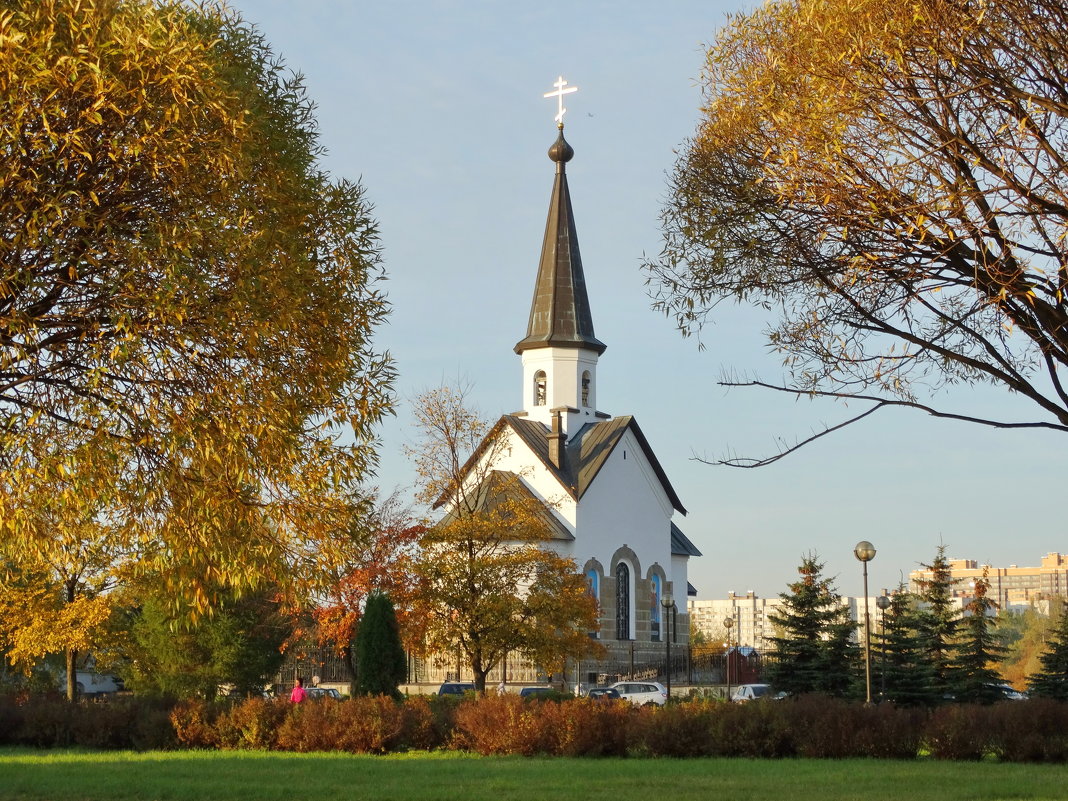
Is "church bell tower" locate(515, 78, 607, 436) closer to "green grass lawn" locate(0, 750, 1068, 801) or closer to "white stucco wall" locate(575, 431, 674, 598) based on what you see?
"white stucco wall" locate(575, 431, 674, 598)

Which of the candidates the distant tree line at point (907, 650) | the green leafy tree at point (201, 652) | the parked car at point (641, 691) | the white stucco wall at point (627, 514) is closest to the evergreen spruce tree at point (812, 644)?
the distant tree line at point (907, 650)

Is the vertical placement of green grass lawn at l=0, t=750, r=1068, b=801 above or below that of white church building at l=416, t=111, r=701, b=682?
below

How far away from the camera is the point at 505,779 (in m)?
14.1

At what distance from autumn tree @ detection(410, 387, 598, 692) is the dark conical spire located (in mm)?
16466

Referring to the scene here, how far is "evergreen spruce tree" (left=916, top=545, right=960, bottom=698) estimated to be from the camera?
33.6 metres

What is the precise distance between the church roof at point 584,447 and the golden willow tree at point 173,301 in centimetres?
3103

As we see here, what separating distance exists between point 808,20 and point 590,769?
9.81 meters

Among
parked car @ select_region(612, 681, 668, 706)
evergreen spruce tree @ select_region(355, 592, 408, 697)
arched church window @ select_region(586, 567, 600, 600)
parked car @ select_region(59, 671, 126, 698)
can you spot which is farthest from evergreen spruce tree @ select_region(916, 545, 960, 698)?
parked car @ select_region(59, 671, 126, 698)

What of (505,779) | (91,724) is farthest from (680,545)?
(505,779)

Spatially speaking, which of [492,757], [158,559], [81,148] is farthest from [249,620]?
[81,148]

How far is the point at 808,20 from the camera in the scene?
10070mm

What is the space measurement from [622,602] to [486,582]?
56.6 feet

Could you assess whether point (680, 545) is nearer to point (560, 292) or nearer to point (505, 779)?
point (560, 292)

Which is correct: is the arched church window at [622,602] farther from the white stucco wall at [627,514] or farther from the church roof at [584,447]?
the church roof at [584,447]
